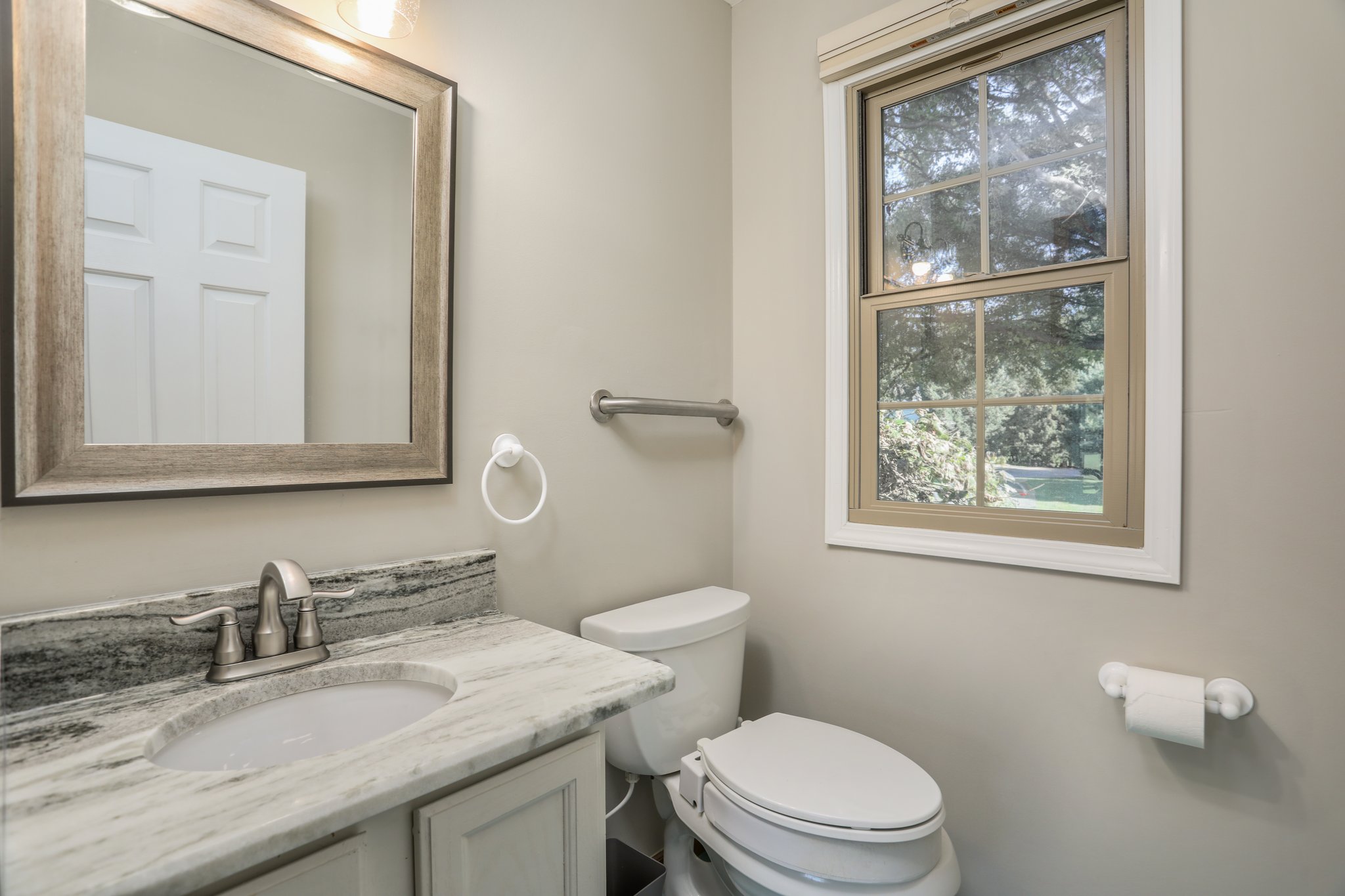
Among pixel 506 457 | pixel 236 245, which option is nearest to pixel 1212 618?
pixel 506 457

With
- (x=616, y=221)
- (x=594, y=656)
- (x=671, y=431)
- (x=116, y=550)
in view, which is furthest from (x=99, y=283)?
(x=671, y=431)

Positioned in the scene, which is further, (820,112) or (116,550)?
(820,112)

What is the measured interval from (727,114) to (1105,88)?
3.20 ft

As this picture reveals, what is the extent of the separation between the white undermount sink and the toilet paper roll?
123cm

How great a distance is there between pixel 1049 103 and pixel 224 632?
6.17 feet

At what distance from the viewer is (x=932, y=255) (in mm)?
1554

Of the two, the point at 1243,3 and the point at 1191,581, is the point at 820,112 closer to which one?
the point at 1243,3

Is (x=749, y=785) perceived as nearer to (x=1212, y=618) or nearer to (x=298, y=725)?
(x=298, y=725)

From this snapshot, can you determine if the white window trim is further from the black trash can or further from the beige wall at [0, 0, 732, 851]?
the black trash can

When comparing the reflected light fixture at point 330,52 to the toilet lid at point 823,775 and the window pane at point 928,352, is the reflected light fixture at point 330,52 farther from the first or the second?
the toilet lid at point 823,775

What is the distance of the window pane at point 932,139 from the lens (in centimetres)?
151

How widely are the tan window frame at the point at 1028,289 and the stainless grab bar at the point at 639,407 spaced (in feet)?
1.38

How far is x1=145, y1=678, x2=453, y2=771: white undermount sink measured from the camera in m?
0.78

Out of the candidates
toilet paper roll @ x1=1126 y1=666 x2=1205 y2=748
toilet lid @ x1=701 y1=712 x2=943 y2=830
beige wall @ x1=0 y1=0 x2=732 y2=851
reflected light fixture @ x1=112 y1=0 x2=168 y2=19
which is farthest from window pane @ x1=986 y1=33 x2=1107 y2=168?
reflected light fixture @ x1=112 y1=0 x2=168 y2=19
